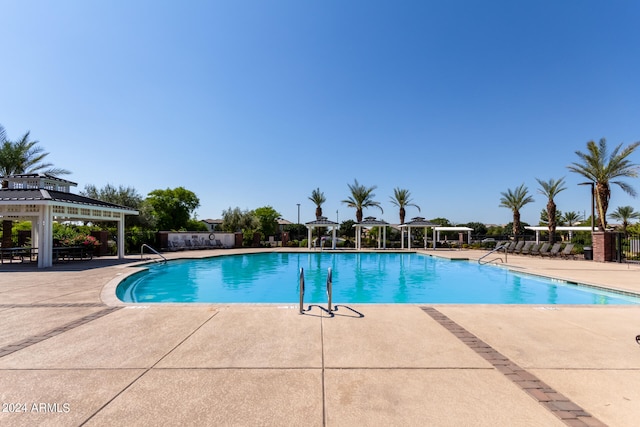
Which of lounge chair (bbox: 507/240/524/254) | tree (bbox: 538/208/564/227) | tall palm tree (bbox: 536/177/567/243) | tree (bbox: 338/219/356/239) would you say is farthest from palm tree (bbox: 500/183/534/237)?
tree (bbox: 538/208/564/227)

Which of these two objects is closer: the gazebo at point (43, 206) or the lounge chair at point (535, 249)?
the gazebo at point (43, 206)

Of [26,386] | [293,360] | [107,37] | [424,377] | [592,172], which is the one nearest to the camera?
[26,386]

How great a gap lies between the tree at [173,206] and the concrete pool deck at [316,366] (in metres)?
46.0

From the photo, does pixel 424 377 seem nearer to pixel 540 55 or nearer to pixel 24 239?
pixel 540 55

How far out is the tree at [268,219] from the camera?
59125 millimetres

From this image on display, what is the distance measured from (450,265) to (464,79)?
1117cm

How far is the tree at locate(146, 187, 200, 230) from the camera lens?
1901 inches

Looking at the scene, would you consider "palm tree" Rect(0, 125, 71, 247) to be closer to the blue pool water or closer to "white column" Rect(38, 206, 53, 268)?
"white column" Rect(38, 206, 53, 268)

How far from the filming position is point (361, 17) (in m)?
13.9

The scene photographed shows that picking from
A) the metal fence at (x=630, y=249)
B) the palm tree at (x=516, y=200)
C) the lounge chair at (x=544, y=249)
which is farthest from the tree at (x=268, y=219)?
the metal fence at (x=630, y=249)

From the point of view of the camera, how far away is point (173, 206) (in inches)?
2004

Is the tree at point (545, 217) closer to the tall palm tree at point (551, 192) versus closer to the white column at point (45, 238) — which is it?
the tall palm tree at point (551, 192)

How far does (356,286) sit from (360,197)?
22294mm

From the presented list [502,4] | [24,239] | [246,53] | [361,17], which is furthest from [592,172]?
[24,239]
